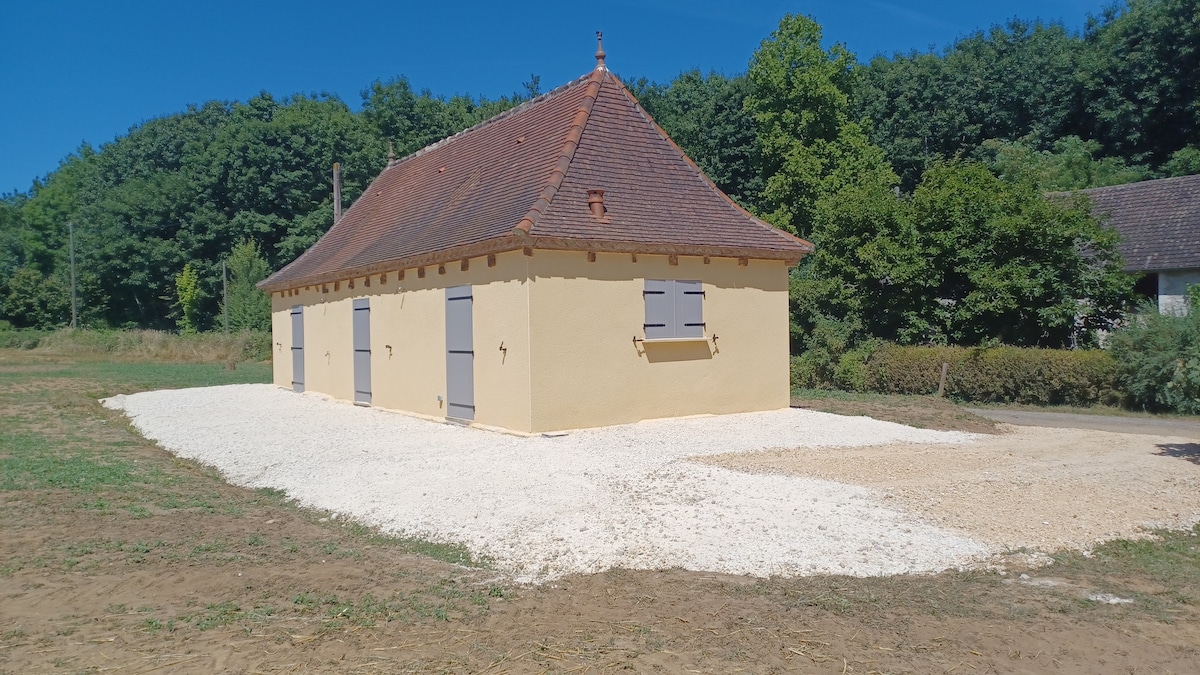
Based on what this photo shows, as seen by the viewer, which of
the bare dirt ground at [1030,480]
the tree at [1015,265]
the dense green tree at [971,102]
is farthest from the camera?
the dense green tree at [971,102]

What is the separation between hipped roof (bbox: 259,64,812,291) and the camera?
12.9m

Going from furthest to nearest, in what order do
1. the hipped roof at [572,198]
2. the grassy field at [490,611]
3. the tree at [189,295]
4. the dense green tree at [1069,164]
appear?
the tree at [189,295] < the dense green tree at [1069,164] < the hipped roof at [572,198] < the grassy field at [490,611]

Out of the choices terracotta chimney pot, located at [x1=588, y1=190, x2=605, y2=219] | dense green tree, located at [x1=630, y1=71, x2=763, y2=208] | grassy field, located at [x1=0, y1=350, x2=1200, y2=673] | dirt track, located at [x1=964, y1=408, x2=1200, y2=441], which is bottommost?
dirt track, located at [x1=964, y1=408, x2=1200, y2=441]

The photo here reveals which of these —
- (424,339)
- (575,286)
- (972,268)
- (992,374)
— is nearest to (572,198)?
(575,286)

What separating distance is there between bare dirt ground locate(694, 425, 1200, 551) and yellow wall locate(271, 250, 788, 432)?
2921mm

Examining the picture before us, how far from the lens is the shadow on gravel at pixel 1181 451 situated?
35.8 ft

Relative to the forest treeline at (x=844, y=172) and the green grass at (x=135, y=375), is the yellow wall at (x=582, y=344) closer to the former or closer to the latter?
the forest treeline at (x=844, y=172)

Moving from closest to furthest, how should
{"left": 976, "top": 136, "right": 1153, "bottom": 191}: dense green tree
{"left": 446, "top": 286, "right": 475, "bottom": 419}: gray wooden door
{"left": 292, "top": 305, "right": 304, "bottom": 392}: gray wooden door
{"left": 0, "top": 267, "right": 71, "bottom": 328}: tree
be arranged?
{"left": 446, "top": 286, "right": 475, "bottom": 419}: gray wooden door
{"left": 292, "top": 305, "right": 304, "bottom": 392}: gray wooden door
{"left": 976, "top": 136, "right": 1153, "bottom": 191}: dense green tree
{"left": 0, "top": 267, "right": 71, "bottom": 328}: tree

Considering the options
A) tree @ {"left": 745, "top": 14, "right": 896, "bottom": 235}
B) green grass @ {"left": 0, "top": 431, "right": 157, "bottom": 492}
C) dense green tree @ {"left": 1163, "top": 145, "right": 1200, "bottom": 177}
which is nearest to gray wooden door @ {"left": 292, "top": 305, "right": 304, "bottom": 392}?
green grass @ {"left": 0, "top": 431, "right": 157, "bottom": 492}

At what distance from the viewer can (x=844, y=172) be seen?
1340 inches

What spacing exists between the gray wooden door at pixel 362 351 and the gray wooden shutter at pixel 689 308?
22.6 feet

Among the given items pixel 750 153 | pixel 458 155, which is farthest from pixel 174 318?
pixel 458 155

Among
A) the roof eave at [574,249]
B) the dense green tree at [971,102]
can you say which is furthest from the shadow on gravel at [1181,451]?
the dense green tree at [971,102]

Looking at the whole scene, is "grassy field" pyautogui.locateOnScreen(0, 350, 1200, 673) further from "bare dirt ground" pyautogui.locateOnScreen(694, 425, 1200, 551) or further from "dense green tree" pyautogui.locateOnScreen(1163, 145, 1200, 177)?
"dense green tree" pyautogui.locateOnScreen(1163, 145, 1200, 177)
